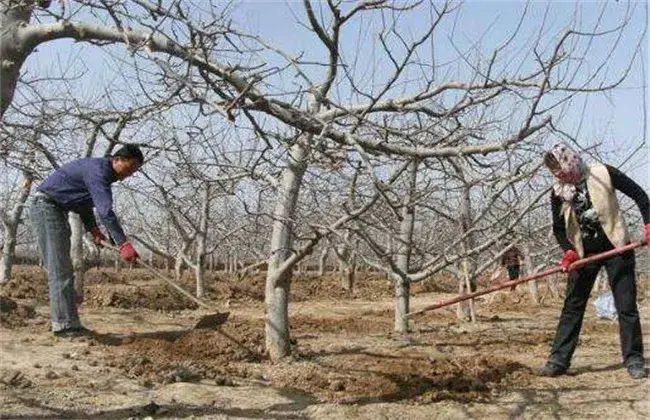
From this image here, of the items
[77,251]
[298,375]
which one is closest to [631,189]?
[298,375]

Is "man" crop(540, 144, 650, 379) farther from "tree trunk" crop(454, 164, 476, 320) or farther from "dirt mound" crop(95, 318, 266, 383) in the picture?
"tree trunk" crop(454, 164, 476, 320)

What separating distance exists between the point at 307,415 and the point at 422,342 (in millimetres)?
2775

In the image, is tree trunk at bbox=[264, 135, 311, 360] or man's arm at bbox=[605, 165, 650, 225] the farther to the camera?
tree trunk at bbox=[264, 135, 311, 360]

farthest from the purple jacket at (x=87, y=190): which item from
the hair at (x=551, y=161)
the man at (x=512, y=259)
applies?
the man at (x=512, y=259)

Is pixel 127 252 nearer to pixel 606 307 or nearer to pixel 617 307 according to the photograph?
pixel 617 307

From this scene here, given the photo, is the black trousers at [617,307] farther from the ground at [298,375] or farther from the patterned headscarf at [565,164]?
the patterned headscarf at [565,164]

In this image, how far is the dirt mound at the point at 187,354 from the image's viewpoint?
4152 mm

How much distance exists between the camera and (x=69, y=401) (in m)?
3.52

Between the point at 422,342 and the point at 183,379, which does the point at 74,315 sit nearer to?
the point at 183,379

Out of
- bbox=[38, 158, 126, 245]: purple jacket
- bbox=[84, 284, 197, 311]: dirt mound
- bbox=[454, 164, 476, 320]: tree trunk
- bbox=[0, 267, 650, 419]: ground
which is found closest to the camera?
bbox=[0, 267, 650, 419]: ground

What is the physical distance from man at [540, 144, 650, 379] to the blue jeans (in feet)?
10.7

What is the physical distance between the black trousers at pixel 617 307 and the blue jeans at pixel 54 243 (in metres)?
3.34

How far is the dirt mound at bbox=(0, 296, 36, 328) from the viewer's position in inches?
228

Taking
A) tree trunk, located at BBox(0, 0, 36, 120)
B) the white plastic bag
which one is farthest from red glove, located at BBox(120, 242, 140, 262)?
the white plastic bag
